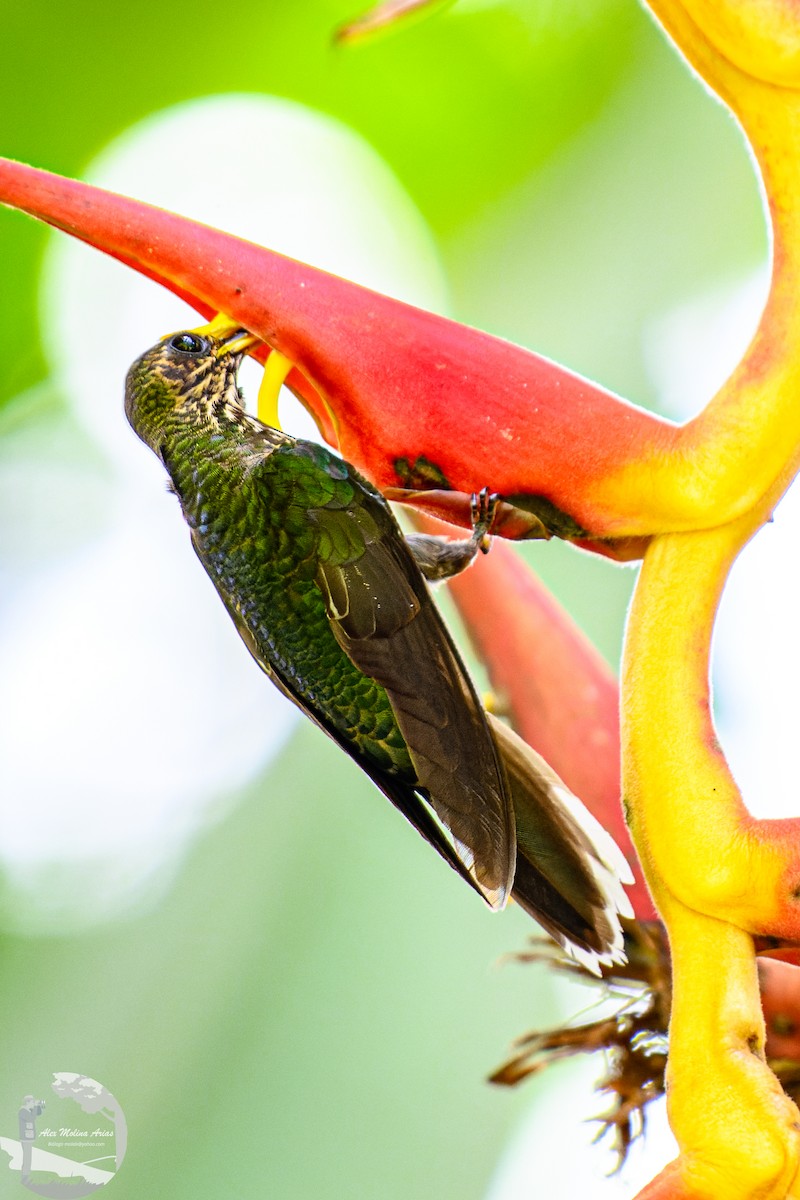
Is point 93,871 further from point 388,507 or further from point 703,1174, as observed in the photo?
point 703,1174

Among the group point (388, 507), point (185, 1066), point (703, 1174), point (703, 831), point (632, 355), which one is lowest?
point (185, 1066)

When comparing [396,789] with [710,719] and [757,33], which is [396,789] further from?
[757,33]

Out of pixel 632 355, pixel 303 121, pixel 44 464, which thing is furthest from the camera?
pixel 44 464

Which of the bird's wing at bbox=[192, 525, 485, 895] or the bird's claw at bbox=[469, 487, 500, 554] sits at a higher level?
the bird's claw at bbox=[469, 487, 500, 554]

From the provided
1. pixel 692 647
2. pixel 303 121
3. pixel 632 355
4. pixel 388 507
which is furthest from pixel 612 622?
pixel 692 647

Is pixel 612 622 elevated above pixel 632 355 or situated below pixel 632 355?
below

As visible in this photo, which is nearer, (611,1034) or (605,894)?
(605,894)

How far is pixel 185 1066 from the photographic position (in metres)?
1.74

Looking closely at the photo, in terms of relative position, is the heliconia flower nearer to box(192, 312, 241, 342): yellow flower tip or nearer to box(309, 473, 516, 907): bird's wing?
box(192, 312, 241, 342): yellow flower tip

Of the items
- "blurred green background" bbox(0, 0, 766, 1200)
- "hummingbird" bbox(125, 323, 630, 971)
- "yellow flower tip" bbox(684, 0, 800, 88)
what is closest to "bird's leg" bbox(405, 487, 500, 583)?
"hummingbird" bbox(125, 323, 630, 971)

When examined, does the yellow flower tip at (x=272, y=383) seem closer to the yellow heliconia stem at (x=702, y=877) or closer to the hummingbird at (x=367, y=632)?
the hummingbird at (x=367, y=632)

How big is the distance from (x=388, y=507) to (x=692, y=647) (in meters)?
→ 0.24

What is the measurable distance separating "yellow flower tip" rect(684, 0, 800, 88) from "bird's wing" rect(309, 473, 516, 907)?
0.27 meters

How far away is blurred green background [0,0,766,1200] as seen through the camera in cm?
148
